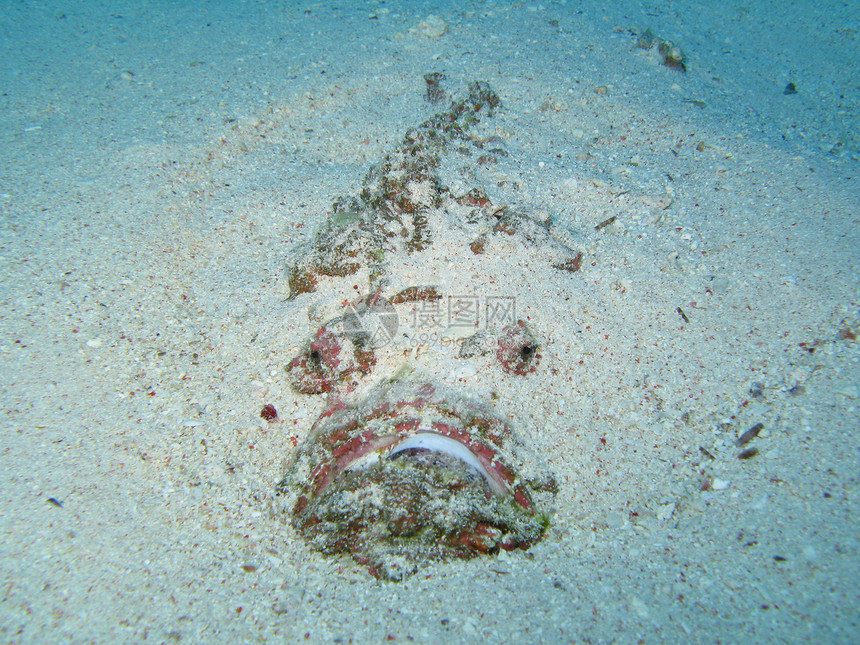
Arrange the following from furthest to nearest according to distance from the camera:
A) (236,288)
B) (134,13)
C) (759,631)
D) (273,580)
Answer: (134,13) < (236,288) < (273,580) < (759,631)

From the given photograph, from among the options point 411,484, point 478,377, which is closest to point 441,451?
point 411,484

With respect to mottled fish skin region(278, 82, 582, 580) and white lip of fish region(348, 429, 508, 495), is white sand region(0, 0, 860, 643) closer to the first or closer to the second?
mottled fish skin region(278, 82, 582, 580)

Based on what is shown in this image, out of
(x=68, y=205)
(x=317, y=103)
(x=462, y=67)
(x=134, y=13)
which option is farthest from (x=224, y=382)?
(x=134, y=13)

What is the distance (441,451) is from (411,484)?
0.24 m

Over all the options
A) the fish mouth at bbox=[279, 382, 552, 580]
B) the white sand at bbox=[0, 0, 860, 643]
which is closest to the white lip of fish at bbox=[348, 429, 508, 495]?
the fish mouth at bbox=[279, 382, 552, 580]

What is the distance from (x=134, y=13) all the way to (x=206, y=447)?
8318mm

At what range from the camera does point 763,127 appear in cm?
429

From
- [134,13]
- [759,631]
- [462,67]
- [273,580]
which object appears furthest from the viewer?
[134,13]

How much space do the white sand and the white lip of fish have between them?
14.8 inches

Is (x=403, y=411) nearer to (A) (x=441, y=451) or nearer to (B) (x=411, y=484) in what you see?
(A) (x=441, y=451)

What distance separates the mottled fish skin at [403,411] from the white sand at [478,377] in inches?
5.0

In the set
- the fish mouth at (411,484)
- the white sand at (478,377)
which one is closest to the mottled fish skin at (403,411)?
the fish mouth at (411,484)

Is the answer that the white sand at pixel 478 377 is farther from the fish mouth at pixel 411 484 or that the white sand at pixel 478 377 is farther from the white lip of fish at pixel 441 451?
the white lip of fish at pixel 441 451

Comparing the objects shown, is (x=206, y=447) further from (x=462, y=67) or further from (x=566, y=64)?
(x=566, y=64)
